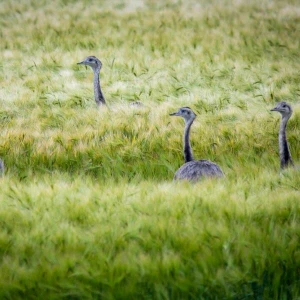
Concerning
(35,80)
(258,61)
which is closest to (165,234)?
(35,80)

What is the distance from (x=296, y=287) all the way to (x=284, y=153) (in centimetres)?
257

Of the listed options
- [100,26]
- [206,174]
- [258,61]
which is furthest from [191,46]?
[206,174]

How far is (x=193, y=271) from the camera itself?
384 centimetres

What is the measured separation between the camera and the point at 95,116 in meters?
8.62

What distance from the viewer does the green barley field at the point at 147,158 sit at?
12.5 feet

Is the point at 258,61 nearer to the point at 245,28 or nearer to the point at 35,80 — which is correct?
the point at 245,28

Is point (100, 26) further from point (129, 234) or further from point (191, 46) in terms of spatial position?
point (129, 234)

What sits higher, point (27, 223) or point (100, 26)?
point (100, 26)

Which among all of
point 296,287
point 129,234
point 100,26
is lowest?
point 296,287

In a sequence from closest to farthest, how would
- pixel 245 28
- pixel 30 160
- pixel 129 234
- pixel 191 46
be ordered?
1. pixel 129 234
2. pixel 30 160
3. pixel 191 46
4. pixel 245 28

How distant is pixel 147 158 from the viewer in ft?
23.2

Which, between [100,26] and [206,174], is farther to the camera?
[100,26]

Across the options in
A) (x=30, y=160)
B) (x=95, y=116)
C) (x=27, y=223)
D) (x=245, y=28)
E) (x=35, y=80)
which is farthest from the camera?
(x=245, y=28)

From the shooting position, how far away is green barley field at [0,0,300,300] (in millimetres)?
3803
